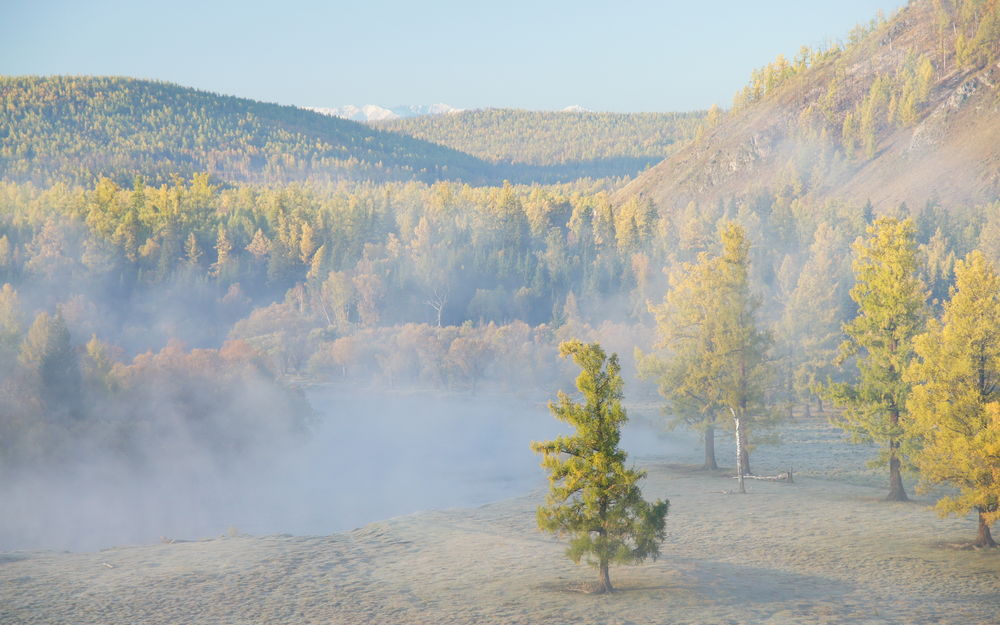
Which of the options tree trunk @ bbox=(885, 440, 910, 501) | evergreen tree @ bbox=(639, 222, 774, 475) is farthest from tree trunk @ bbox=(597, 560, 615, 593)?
evergreen tree @ bbox=(639, 222, 774, 475)

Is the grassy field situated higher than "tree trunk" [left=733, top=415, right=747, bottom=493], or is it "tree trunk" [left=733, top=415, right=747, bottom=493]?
"tree trunk" [left=733, top=415, right=747, bottom=493]

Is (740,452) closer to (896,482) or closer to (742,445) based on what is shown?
(742,445)

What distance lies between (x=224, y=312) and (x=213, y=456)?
82111 millimetres

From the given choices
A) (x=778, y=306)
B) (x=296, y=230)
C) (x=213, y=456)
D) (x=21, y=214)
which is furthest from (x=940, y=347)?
(x=21, y=214)

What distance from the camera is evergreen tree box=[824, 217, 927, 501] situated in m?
36.4

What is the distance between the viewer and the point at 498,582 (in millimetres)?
27766

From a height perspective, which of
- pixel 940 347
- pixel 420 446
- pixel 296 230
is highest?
pixel 296 230

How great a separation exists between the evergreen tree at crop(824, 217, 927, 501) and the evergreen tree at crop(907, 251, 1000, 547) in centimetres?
533

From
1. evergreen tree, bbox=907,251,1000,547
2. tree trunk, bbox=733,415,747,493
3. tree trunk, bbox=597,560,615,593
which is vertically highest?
evergreen tree, bbox=907,251,1000,547

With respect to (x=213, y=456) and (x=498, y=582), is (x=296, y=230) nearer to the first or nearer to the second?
(x=213, y=456)

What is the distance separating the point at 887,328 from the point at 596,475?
19.2 meters

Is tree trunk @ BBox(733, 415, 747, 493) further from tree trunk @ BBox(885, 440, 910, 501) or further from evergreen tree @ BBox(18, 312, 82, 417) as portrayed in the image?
evergreen tree @ BBox(18, 312, 82, 417)

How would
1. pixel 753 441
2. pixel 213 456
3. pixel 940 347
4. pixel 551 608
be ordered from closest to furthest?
pixel 551 608 → pixel 940 347 → pixel 753 441 → pixel 213 456

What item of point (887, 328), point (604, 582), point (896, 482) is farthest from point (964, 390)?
point (604, 582)
